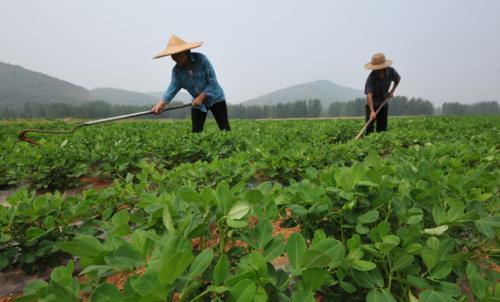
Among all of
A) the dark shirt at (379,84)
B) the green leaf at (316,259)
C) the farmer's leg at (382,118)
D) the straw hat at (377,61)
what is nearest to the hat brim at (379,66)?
the straw hat at (377,61)

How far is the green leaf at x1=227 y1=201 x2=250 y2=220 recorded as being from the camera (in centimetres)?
77

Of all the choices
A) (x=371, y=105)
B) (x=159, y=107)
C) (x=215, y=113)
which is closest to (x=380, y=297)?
(x=159, y=107)

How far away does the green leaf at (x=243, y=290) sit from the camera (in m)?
0.56

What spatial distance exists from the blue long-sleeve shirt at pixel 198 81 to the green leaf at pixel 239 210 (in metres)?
4.26

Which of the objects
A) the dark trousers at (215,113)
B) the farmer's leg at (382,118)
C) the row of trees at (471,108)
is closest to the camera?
the dark trousers at (215,113)

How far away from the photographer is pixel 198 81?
4.96m

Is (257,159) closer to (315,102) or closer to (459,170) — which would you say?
(459,170)

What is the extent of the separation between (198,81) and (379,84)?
13.4ft

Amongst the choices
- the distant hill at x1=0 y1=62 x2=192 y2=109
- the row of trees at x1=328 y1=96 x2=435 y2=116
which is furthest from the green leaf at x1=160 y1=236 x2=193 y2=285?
the distant hill at x1=0 y1=62 x2=192 y2=109

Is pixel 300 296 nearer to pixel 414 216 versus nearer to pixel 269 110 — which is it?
pixel 414 216

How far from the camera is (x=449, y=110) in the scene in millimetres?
80250

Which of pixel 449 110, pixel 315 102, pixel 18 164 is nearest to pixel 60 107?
pixel 315 102

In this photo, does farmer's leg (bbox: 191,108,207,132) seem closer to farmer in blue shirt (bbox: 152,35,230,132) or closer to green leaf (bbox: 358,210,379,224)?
farmer in blue shirt (bbox: 152,35,230,132)

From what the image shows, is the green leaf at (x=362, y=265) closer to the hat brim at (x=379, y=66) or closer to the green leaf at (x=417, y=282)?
the green leaf at (x=417, y=282)
